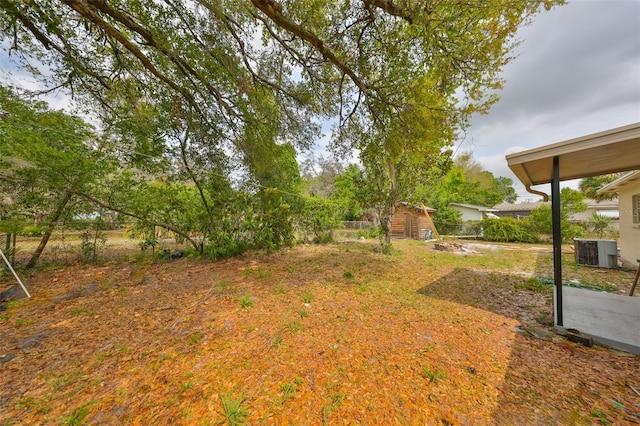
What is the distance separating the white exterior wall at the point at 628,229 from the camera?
6334 mm

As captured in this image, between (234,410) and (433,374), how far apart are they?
1.76 m

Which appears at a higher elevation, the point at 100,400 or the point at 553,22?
the point at 553,22

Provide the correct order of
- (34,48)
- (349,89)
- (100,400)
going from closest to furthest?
(100,400) → (34,48) → (349,89)

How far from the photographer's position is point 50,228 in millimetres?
5340

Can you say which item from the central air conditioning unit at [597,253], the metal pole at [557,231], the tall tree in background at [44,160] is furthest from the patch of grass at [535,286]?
the tall tree in background at [44,160]

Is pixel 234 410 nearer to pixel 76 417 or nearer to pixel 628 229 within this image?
pixel 76 417

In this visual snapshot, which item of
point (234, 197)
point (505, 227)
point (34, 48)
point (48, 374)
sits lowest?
point (48, 374)

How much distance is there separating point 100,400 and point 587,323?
18.0ft

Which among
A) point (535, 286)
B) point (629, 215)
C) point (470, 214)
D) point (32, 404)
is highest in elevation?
point (470, 214)

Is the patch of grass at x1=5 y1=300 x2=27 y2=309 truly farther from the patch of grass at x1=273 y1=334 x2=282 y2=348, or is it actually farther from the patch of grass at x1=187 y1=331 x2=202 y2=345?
the patch of grass at x1=273 y1=334 x2=282 y2=348

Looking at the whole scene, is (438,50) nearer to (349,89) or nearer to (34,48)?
(349,89)

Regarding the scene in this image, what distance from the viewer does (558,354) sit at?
2441mm

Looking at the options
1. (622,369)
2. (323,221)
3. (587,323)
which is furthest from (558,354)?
(323,221)

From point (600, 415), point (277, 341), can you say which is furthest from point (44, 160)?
point (600, 415)
